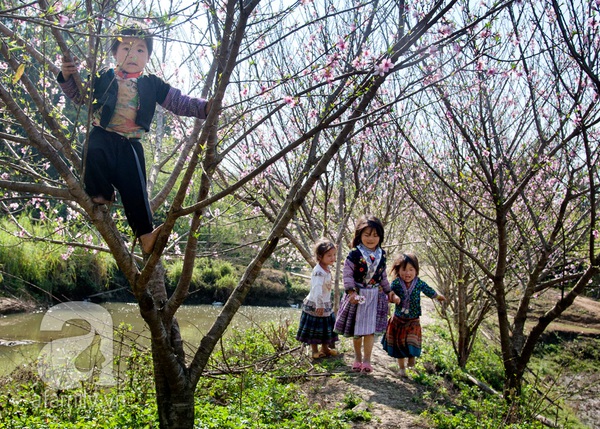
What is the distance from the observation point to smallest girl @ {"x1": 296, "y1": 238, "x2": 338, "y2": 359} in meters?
5.19

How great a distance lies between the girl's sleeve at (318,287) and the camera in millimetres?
5246

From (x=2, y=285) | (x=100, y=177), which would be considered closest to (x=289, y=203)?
(x=100, y=177)

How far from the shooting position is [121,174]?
2660 mm

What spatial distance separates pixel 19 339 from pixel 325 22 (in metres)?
7.34

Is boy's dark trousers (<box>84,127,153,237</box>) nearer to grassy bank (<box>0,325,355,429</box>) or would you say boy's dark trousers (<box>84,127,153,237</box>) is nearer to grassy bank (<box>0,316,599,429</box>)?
grassy bank (<box>0,325,355,429</box>)

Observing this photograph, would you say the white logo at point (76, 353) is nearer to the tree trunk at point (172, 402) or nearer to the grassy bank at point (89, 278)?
the grassy bank at point (89, 278)

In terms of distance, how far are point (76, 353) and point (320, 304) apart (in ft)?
13.0

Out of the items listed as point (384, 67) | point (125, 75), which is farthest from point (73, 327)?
point (384, 67)

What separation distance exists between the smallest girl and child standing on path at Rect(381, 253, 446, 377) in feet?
2.21

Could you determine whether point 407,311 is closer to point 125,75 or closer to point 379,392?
point 379,392

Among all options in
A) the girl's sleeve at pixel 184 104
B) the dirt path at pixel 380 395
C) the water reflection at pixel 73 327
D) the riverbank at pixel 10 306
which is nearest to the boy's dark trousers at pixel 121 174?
the girl's sleeve at pixel 184 104

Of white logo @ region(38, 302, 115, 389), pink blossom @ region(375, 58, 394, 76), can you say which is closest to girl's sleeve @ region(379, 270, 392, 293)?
white logo @ region(38, 302, 115, 389)

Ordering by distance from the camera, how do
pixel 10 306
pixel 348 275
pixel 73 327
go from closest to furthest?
pixel 348 275 < pixel 73 327 < pixel 10 306

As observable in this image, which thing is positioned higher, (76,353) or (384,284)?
(384,284)
